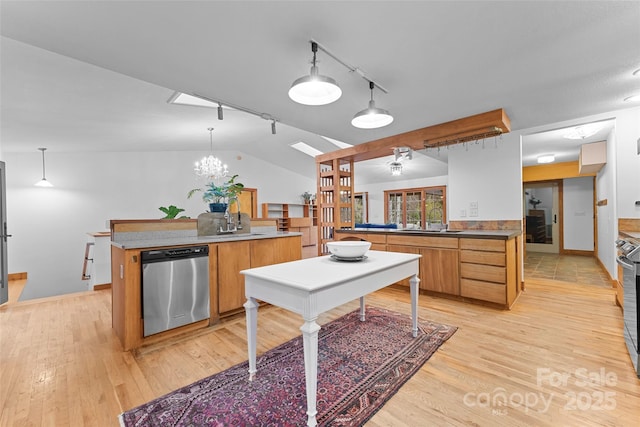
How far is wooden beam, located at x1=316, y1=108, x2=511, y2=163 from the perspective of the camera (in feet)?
10.5

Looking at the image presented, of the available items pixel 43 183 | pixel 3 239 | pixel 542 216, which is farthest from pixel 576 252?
pixel 43 183

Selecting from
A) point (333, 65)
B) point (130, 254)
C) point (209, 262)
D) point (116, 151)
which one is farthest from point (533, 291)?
point (116, 151)

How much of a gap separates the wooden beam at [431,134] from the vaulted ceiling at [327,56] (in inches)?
6.9

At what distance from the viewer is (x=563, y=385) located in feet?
5.73

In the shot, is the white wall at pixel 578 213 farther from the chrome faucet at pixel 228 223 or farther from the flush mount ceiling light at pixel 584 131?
the chrome faucet at pixel 228 223

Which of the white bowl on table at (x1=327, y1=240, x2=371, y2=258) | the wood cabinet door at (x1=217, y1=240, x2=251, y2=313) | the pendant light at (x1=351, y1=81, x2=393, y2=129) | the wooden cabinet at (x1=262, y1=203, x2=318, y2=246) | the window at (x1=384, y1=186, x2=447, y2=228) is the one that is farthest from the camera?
the wooden cabinet at (x1=262, y1=203, x2=318, y2=246)

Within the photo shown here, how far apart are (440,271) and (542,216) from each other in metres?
5.93

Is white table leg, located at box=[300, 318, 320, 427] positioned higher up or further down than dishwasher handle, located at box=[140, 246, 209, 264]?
further down

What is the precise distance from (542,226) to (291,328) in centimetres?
783

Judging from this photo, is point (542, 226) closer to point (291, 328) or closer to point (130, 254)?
point (291, 328)

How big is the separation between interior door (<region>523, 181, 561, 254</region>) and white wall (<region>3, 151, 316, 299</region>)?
31.1ft

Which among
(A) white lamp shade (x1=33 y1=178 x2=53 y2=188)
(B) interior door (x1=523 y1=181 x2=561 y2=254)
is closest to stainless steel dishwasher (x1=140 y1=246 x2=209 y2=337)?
(A) white lamp shade (x1=33 y1=178 x2=53 y2=188)

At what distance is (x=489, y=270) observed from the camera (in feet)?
10.4

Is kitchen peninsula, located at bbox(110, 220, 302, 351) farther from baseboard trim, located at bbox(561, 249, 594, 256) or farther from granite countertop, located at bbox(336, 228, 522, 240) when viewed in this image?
baseboard trim, located at bbox(561, 249, 594, 256)
